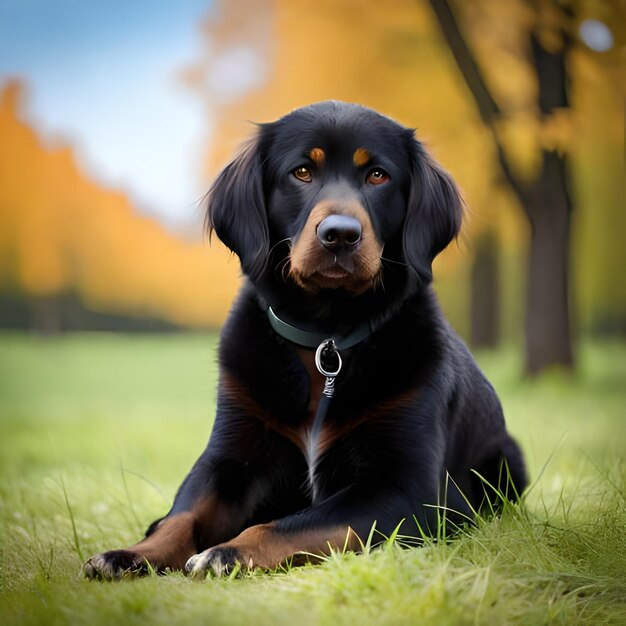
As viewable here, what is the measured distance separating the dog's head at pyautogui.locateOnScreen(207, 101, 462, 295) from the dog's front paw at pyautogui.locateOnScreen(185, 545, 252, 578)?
0.97 m

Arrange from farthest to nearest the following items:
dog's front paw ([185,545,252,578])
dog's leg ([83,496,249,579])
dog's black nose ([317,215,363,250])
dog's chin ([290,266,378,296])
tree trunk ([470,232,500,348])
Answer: tree trunk ([470,232,500,348]) → dog's chin ([290,266,378,296]) → dog's black nose ([317,215,363,250]) → dog's leg ([83,496,249,579]) → dog's front paw ([185,545,252,578])

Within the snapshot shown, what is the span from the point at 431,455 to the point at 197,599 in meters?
1.02

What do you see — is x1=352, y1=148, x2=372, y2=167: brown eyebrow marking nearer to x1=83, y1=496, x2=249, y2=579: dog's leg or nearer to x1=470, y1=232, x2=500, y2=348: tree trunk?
x1=83, y1=496, x2=249, y2=579: dog's leg

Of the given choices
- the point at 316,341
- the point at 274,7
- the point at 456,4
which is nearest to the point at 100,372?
the point at 274,7

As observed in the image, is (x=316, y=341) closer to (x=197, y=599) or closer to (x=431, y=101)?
(x=197, y=599)

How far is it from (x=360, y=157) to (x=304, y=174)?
22 centimetres

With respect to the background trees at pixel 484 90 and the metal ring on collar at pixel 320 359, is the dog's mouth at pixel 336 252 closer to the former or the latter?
the metal ring on collar at pixel 320 359

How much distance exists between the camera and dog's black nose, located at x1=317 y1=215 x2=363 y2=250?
9.51 ft

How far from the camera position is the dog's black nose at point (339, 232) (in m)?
2.90

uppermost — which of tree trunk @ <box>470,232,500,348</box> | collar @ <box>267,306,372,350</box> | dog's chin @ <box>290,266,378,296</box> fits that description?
dog's chin @ <box>290,266,378,296</box>

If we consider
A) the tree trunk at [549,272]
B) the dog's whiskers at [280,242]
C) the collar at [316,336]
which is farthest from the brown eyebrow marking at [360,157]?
the tree trunk at [549,272]

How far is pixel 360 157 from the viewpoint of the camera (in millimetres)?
3223

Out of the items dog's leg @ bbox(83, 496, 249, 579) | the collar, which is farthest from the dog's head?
dog's leg @ bbox(83, 496, 249, 579)

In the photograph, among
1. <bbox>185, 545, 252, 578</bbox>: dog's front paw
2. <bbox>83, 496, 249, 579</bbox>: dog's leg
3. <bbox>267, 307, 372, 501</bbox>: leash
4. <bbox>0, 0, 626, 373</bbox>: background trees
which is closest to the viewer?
<bbox>185, 545, 252, 578</bbox>: dog's front paw
